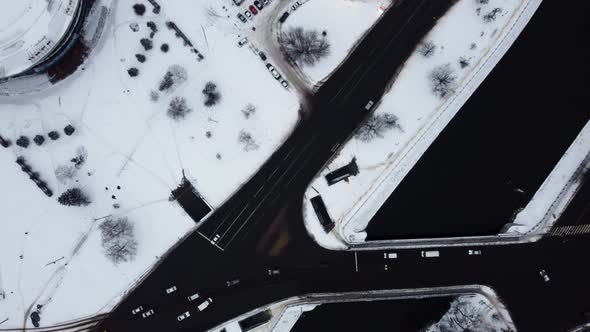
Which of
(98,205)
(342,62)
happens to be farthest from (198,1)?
(98,205)

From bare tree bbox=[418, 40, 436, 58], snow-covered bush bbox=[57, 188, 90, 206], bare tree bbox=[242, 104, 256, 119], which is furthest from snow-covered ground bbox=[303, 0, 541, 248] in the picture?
snow-covered bush bbox=[57, 188, 90, 206]

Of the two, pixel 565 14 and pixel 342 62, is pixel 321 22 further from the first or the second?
pixel 565 14

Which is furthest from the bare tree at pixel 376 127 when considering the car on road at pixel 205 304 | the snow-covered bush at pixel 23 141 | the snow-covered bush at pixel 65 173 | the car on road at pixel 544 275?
the snow-covered bush at pixel 23 141

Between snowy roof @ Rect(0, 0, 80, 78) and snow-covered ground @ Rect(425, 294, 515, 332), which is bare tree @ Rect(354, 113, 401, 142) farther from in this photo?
snowy roof @ Rect(0, 0, 80, 78)

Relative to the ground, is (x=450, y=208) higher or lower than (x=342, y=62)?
lower

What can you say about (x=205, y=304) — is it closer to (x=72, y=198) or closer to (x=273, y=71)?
(x=72, y=198)

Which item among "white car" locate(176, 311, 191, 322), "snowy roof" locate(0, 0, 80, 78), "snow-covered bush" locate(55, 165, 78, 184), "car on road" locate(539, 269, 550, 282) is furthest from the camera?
"snow-covered bush" locate(55, 165, 78, 184)
